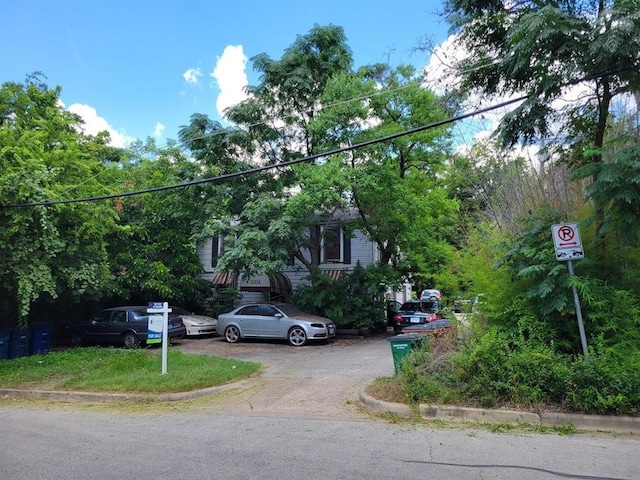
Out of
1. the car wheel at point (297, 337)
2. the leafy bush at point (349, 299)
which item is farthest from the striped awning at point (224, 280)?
the car wheel at point (297, 337)

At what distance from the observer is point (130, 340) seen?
54.2 ft

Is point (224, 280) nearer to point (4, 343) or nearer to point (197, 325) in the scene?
point (197, 325)

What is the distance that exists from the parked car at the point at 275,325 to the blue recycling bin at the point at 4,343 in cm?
678

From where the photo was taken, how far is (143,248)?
19.1 metres

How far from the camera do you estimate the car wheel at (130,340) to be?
1650 cm

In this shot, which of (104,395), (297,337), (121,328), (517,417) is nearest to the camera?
(517,417)

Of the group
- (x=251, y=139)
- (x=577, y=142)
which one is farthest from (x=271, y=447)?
(x=251, y=139)

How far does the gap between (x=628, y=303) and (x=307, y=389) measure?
5800 mm

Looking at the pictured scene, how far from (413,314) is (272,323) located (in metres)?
5.94

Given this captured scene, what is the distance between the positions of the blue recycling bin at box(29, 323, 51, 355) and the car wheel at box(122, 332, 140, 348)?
2.54 metres

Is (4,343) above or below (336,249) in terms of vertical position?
below

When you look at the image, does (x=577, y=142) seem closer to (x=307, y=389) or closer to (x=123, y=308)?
(x=307, y=389)

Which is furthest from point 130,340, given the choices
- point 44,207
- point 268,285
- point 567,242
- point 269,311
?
point 567,242

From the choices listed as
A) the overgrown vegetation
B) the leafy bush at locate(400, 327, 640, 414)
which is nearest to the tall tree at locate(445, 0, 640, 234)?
the overgrown vegetation
